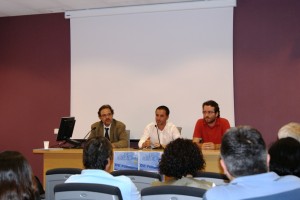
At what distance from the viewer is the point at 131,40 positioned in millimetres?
6684

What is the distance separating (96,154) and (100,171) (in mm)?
188

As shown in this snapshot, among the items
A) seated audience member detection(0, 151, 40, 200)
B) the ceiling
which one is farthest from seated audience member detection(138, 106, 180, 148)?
seated audience member detection(0, 151, 40, 200)

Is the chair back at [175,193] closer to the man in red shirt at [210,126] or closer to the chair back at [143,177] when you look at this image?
the chair back at [143,177]

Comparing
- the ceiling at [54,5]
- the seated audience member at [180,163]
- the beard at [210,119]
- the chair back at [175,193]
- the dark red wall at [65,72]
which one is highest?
the ceiling at [54,5]

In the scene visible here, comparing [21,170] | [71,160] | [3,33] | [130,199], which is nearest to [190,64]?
[71,160]

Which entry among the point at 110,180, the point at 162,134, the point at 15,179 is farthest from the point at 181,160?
the point at 162,134

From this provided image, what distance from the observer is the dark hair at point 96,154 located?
281 cm

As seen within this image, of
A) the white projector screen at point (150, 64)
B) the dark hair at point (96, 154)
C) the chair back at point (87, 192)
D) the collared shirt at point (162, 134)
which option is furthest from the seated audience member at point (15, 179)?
the white projector screen at point (150, 64)

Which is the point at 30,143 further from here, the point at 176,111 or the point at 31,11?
the point at 176,111

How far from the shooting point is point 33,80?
7.27 metres

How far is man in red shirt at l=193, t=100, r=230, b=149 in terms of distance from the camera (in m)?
5.41

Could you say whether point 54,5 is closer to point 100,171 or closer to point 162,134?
point 162,134

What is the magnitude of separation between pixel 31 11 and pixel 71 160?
303cm

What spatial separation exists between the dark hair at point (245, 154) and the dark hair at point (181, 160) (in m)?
0.93
